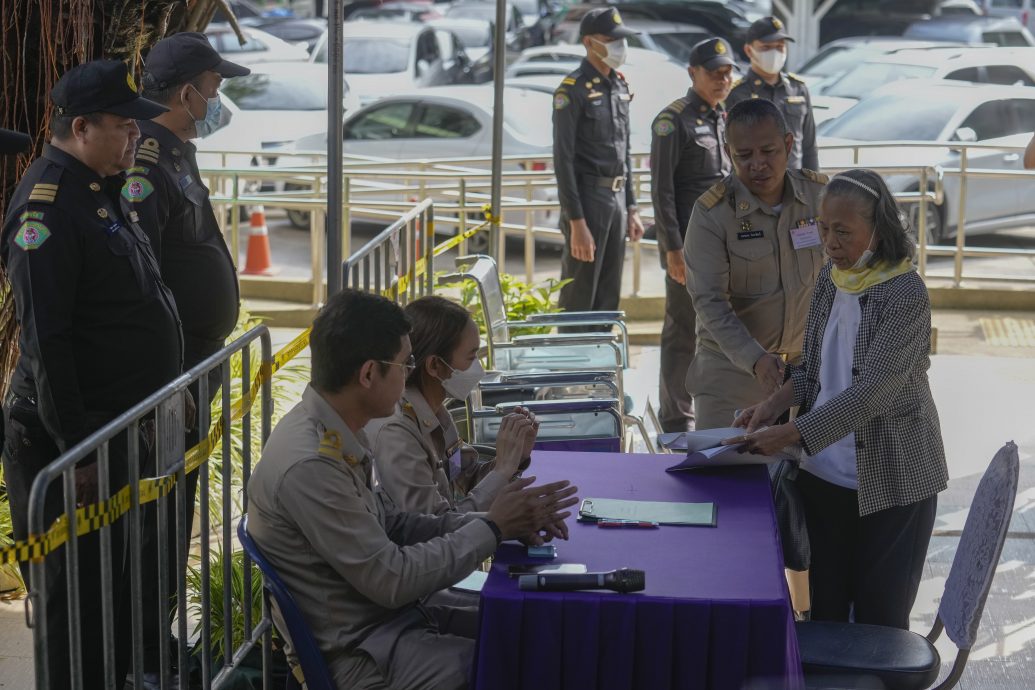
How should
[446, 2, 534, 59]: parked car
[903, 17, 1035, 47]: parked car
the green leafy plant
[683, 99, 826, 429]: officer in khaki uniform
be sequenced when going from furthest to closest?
[446, 2, 534, 59]: parked car → [903, 17, 1035, 47]: parked car → the green leafy plant → [683, 99, 826, 429]: officer in khaki uniform

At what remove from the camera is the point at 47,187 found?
3.41 meters

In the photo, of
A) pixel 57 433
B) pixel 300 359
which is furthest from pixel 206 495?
pixel 300 359

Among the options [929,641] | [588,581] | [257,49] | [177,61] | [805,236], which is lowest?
[929,641]

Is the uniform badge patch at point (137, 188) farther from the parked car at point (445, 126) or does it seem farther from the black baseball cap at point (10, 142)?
the parked car at point (445, 126)

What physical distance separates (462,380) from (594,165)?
3728 millimetres

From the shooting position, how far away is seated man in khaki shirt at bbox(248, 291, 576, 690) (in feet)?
9.75

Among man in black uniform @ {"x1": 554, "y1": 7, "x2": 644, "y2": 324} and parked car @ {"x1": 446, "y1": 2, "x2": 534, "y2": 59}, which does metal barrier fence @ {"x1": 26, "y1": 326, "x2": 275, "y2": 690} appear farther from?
parked car @ {"x1": 446, "y1": 2, "x2": 534, "y2": 59}

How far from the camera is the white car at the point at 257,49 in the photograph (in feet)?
58.2

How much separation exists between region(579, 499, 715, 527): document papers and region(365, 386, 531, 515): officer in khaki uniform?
0.25m

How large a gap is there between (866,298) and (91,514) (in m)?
2.02

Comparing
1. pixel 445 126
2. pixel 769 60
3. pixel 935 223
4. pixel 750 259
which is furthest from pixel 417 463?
pixel 445 126

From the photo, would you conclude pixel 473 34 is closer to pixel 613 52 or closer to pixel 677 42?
pixel 677 42

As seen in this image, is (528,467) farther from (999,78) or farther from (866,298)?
(999,78)

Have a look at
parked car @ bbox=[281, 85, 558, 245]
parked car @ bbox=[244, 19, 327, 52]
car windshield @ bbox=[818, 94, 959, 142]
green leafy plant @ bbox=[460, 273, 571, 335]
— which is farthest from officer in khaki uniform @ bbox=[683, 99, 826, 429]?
parked car @ bbox=[244, 19, 327, 52]
